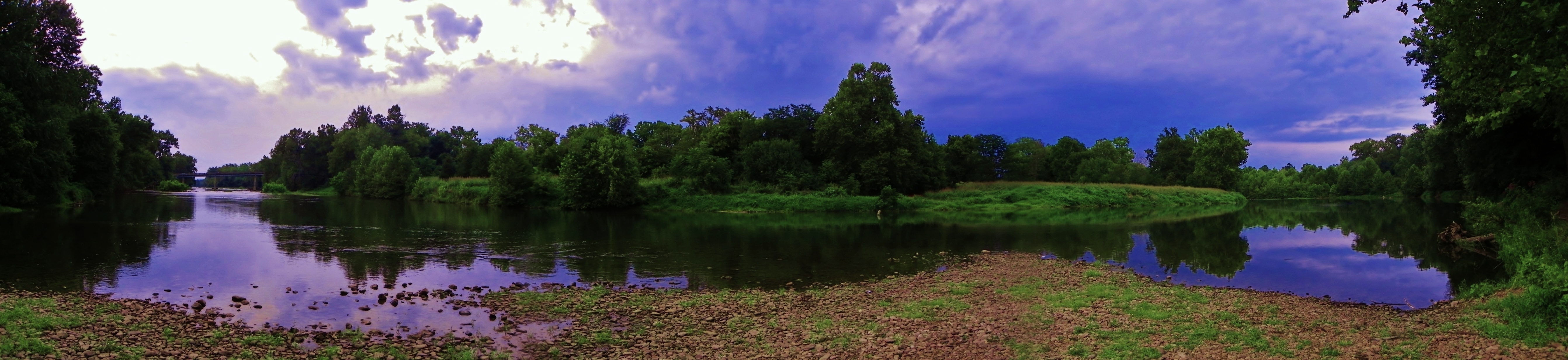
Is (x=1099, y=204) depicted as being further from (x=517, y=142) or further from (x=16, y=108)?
(x=16, y=108)

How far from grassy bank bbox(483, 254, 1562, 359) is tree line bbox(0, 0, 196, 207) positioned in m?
39.0

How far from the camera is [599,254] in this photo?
24016 mm

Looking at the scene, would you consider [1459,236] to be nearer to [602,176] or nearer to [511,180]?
[602,176]

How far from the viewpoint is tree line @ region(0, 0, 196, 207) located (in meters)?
35.6

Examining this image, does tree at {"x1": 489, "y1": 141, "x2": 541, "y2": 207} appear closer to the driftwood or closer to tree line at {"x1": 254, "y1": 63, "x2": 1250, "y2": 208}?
tree line at {"x1": 254, "y1": 63, "x2": 1250, "y2": 208}

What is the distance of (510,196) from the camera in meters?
62.1

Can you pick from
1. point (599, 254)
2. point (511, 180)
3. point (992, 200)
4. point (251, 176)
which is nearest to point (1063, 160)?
point (992, 200)

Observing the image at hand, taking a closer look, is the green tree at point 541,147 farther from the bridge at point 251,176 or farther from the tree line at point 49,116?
the bridge at point 251,176

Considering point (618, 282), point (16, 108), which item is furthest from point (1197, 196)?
point (16, 108)

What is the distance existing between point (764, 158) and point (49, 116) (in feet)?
145

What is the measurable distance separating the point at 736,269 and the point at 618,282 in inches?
153

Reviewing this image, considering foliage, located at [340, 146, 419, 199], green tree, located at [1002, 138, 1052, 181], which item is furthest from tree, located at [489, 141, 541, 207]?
green tree, located at [1002, 138, 1052, 181]

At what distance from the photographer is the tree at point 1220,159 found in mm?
84125

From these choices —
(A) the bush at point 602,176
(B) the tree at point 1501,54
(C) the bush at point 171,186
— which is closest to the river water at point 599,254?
(B) the tree at point 1501,54
